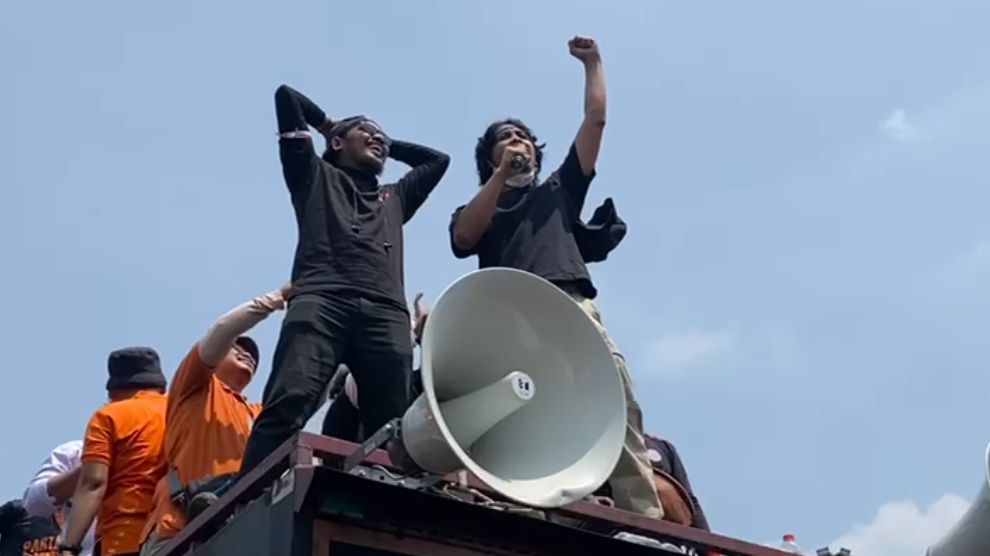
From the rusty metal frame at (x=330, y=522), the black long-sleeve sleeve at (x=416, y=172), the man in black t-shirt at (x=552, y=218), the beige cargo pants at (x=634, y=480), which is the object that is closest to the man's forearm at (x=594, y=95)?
the man in black t-shirt at (x=552, y=218)

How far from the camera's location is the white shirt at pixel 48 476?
26.3 feet

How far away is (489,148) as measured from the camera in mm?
6988

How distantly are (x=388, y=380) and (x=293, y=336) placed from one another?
411 millimetres

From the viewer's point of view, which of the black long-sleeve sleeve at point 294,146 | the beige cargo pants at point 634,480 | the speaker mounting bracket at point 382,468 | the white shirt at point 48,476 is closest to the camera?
the speaker mounting bracket at point 382,468

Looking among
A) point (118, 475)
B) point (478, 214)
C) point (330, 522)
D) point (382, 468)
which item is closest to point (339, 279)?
point (478, 214)

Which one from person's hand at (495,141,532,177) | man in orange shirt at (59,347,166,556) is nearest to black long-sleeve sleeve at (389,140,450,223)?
person's hand at (495,141,532,177)

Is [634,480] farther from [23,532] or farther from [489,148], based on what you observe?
[23,532]

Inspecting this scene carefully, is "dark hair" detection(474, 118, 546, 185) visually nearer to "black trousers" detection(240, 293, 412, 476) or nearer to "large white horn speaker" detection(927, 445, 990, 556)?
"black trousers" detection(240, 293, 412, 476)

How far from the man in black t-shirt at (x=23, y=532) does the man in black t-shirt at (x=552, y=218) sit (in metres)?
3.11

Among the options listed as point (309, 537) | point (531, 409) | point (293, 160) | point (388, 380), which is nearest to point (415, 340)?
point (388, 380)

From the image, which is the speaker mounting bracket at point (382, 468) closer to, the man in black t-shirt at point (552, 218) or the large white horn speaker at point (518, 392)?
→ the large white horn speaker at point (518, 392)

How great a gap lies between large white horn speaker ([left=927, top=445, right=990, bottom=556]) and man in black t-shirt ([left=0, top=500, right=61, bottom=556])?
476 cm

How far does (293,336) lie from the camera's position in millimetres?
5699

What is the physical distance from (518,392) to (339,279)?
4.46 feet
